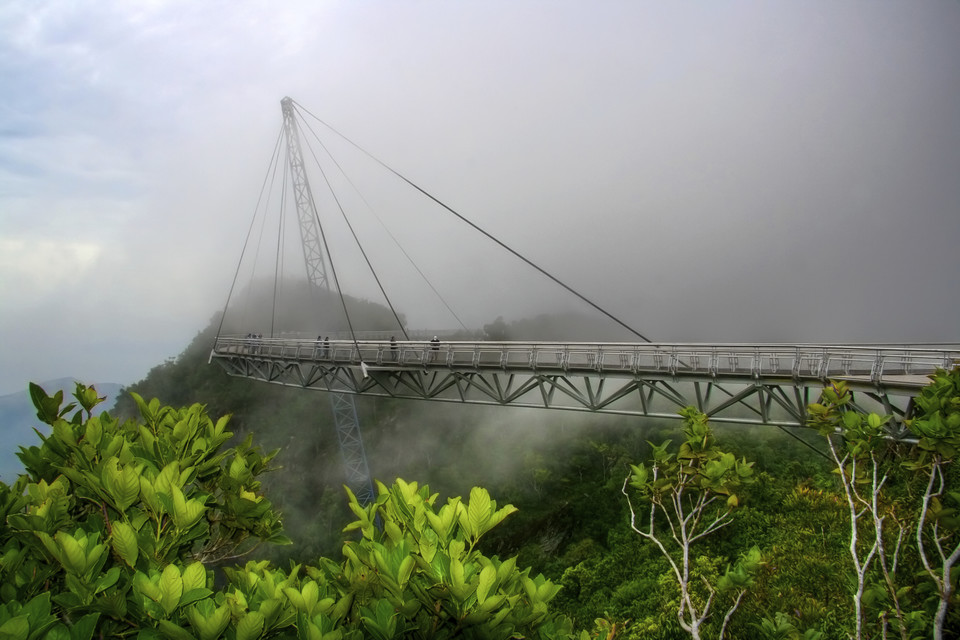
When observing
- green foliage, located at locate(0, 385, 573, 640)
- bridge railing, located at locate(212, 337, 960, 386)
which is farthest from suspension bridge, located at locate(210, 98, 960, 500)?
green foliage, located at locate(0, 385, 573, 640)

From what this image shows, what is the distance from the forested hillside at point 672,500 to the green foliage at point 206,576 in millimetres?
931

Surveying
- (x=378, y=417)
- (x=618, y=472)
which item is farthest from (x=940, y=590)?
(x=378, y=417)

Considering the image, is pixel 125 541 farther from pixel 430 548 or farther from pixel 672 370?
pixel 672 370

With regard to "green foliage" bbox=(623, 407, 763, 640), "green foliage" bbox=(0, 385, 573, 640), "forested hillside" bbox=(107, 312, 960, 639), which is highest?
"green foliage" bbox=(0, 385, 573, 640)

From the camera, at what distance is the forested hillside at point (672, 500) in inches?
249

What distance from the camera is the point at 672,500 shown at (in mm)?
8594

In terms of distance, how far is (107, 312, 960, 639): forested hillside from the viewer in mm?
6316

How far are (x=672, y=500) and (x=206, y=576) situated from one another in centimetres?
804

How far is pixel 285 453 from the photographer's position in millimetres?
54281

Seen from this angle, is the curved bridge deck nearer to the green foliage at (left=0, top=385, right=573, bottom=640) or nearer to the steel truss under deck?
the steel truss under deck

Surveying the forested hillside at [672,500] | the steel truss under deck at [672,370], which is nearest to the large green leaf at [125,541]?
the forested hillside at [672,500]

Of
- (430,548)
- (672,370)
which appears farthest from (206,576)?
(672,370)

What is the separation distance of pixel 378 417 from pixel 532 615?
50.7 m

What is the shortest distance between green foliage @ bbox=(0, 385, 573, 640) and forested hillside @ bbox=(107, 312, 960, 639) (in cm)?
93
